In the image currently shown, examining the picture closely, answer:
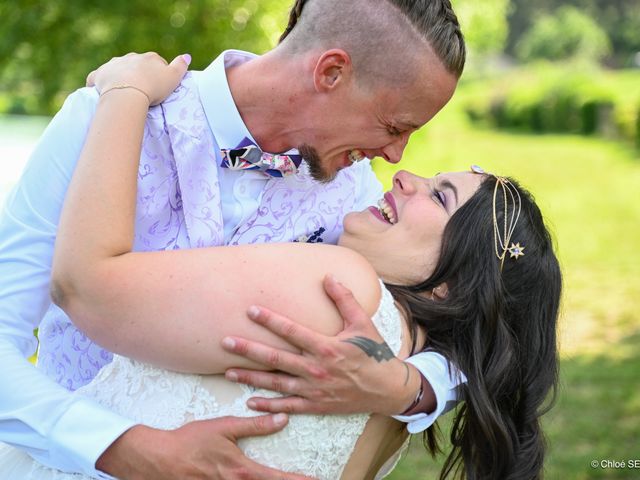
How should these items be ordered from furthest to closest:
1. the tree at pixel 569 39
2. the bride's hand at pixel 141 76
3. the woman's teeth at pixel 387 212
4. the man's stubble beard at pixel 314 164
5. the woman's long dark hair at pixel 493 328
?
the tree at pixel 569 39 → the man's stubble beard at pixel 314 164 → the woman's teeth at pixel 387 212 → the woman's long dark hair at pixel 493 328 → the bride's hand at pixel 141 76

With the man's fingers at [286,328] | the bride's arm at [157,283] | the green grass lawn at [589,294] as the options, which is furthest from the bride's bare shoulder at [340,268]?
the green grass lawn at [589,294]

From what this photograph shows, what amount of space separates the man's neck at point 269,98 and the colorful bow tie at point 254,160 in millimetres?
Answer: 75

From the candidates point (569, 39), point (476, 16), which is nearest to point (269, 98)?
point (476, 16)

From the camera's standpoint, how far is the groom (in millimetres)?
2297

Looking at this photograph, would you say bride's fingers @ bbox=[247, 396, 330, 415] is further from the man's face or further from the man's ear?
the man's ear

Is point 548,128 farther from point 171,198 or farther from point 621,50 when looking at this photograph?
point 621,50

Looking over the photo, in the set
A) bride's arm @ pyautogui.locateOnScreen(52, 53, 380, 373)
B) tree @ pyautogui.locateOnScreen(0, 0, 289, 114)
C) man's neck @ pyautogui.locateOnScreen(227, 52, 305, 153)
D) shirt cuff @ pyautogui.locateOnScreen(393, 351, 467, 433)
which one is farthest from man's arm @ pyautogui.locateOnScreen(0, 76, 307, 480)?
tree @ pyautogui.locateOnScreen(0, 0, 289, 114)

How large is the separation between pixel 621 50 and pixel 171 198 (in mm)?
67957

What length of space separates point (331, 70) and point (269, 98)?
221mm

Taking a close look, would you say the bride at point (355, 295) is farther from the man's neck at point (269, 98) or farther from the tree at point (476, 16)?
the tree at point (476, 16)

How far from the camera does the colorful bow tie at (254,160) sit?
2795 millimetres

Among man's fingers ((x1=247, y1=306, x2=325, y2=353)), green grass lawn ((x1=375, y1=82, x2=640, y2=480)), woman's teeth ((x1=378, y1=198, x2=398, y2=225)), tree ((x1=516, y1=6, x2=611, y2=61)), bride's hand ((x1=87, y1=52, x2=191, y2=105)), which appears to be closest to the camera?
man's fingers ((x1=247, y1=306, x2=325, y2=353))

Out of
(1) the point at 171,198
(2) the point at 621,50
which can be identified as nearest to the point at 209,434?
(1) the point at 171,198

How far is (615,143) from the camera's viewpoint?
26625 mm
